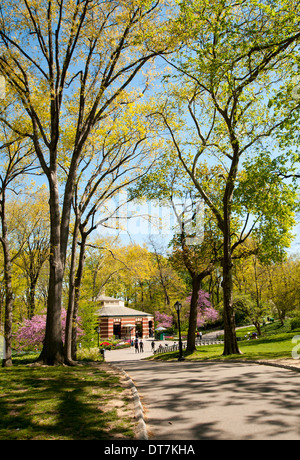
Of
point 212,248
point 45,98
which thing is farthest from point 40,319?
point 45,98

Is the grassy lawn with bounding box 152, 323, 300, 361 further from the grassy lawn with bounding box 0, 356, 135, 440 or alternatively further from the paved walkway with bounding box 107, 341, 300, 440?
the grassy lawn with bounding box 0, 356, 135, 440

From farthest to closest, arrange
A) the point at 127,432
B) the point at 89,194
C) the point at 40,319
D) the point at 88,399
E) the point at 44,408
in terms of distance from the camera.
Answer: the point at 40,319
the point at 89,194
the point at 88,399
the point at 44,408
the point at 127,432

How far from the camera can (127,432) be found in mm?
4129

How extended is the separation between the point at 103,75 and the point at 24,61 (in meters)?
3.15

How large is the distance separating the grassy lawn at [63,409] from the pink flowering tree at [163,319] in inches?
1700

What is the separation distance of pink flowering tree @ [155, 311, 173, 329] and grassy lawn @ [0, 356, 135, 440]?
43188 mm

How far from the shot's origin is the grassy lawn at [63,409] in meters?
4.07

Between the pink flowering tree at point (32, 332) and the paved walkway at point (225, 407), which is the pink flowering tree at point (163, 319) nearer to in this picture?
the pink flowering tree at point (32, 332)

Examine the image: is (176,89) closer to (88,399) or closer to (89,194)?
(89,194)

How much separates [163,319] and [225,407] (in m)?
48.4

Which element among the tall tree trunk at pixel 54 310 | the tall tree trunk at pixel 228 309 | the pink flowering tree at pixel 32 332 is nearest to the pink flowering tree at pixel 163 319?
the pink flowering tree at pixel 32 332

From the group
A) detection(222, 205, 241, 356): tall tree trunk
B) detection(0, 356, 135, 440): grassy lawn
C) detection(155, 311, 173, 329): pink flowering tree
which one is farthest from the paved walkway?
detection(155, 311, 173, 329): pink flowering tree

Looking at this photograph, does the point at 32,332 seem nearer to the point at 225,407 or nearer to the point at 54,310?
the point at 54,310
